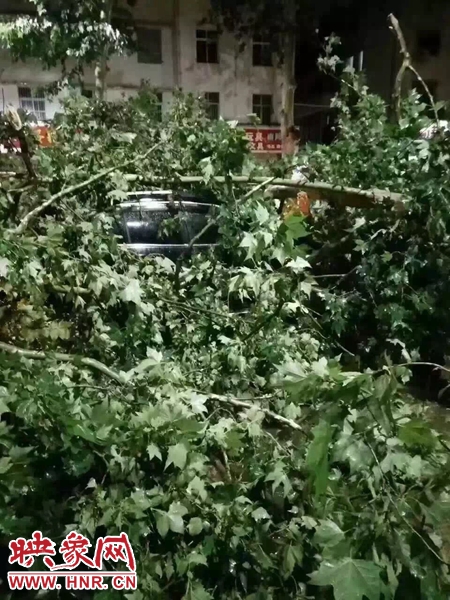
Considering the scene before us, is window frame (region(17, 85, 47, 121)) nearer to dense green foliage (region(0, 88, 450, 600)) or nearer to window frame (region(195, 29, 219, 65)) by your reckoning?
window frame (region(195, 29, 219, 65))

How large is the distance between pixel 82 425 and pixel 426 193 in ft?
10.0

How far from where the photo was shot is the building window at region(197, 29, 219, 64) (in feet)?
53.8

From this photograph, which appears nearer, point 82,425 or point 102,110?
point 82,425

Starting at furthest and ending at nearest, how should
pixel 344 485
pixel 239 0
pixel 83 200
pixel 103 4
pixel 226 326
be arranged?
pixel 239 0 < pixel 103 4 < pixel 83 200 < pixel 226 326 < pixel 344 485

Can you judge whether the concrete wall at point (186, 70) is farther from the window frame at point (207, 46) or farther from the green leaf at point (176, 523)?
the green leaf at point (176, 523)

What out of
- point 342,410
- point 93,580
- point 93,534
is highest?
point 342,410

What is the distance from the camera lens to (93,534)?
171 cm

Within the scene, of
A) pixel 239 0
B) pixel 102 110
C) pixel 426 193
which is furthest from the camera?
pixel 239 0

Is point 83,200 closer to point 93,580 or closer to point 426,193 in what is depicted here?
point 93,580

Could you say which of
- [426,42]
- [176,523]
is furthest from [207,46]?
[176,523]

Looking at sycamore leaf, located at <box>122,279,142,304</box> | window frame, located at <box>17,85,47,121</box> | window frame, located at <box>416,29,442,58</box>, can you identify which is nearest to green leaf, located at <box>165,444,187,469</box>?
sycamore leaf, located at <box>122,279,142,304</box>

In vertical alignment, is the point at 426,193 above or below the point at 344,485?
above

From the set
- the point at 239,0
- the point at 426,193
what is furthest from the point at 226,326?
the point at 239,0

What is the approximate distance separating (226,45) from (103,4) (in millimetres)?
5709
